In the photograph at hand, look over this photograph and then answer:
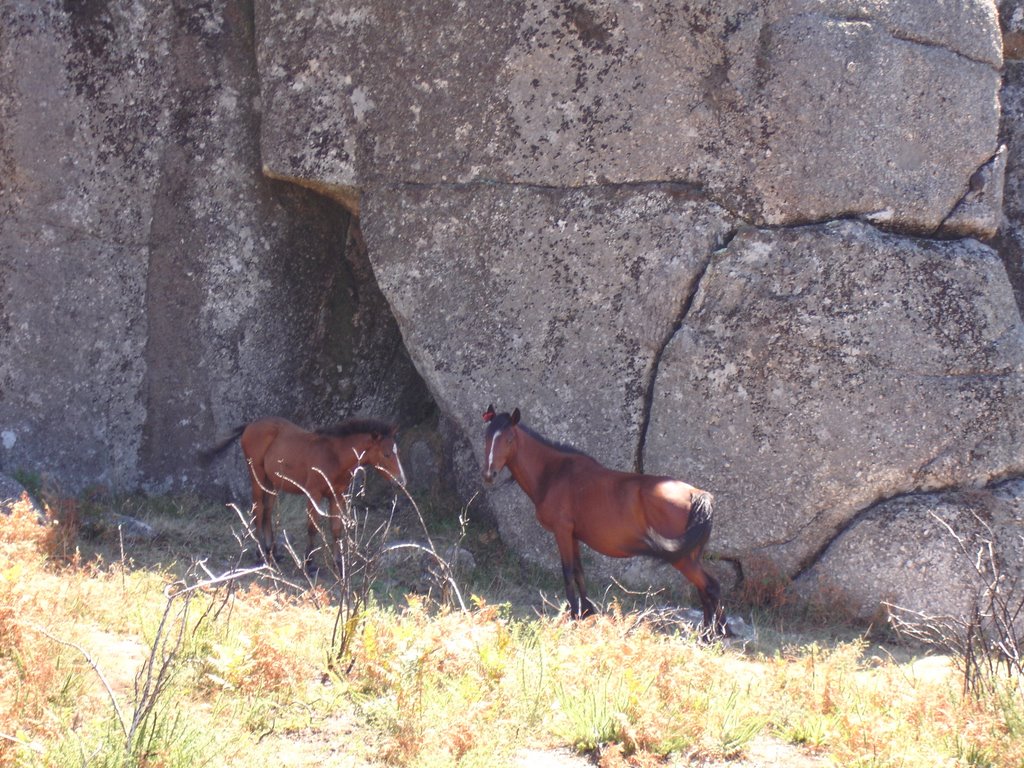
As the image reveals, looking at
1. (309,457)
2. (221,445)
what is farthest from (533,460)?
(221,445)

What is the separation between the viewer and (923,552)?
665cm

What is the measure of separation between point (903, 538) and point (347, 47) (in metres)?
5.23

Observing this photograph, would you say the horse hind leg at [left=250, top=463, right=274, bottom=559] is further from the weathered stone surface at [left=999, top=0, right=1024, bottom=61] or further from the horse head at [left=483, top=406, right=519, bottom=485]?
the weathered stone surface at [left=999, top=0, right=1024, bottom=61]

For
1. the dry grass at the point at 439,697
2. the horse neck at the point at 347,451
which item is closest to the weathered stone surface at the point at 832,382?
the dry grass at the point at 439,697

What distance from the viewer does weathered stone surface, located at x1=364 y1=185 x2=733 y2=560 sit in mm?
7281

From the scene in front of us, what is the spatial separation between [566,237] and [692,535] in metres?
2.45

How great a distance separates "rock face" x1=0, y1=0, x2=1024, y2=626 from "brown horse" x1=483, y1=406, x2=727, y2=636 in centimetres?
75

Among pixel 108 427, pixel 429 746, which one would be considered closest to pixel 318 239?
pixel 108 427

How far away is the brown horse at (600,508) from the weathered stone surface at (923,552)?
1.08 metres

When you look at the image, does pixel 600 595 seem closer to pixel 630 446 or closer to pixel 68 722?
pixel 630 446

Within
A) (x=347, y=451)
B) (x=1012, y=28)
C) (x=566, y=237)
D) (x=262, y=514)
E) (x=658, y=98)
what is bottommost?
(x=262, y=514)

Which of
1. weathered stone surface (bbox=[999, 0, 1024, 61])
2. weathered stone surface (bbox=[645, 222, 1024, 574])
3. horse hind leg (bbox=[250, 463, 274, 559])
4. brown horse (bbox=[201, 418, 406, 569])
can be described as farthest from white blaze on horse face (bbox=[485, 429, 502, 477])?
weathered stone surface (bbox=[999, 0, 1024, 61])

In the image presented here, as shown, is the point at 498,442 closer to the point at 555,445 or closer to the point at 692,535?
the point at 555,445

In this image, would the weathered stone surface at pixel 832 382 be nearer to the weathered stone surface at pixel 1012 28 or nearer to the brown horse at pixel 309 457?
the brown horse at pixel 309 457
